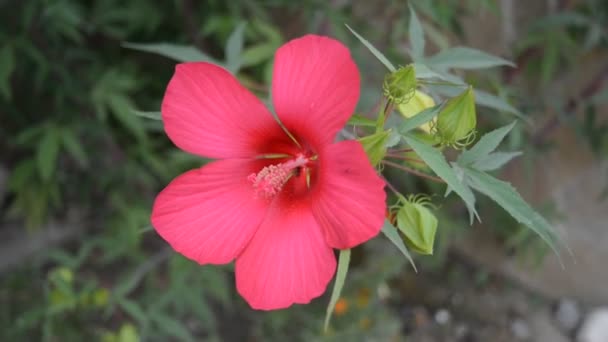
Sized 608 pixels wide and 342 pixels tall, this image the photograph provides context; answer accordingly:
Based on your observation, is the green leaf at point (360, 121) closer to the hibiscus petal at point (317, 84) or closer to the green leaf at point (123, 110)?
the hibiscus petal at point (317, 84)

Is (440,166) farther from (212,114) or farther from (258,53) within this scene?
(258,53)

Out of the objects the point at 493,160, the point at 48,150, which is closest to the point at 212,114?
the point at 493,160

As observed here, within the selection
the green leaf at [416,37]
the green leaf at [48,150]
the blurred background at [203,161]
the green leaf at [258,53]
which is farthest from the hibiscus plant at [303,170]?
the green leaf at [48,150]

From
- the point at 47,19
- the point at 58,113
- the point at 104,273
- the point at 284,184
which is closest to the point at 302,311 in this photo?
the point at 104,273

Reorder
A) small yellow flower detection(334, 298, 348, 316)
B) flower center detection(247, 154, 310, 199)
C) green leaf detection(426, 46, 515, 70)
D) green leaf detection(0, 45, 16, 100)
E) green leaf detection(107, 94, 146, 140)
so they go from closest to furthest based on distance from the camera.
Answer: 1. flower center detection(247, 154, 310, 199)
2. green leaf detection(426, 46, 515, 70)
3. green leaf detection(0, 45, 16, 100)
4. green leaf detection(107, 94, 146, 140)
5. small yellow flower detection(334, 298, 348, 316)

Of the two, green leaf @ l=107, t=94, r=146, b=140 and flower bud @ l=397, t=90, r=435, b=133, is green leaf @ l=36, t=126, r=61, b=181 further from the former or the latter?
flower bud @ l=397, t=90, r=435, b=133

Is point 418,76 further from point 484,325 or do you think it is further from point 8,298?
point 484,325

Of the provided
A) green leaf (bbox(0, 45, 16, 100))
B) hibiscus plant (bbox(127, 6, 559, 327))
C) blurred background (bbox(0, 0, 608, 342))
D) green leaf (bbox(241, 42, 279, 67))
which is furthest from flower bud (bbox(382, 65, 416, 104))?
green leaf (bbox(0, 45, 16, 100))
